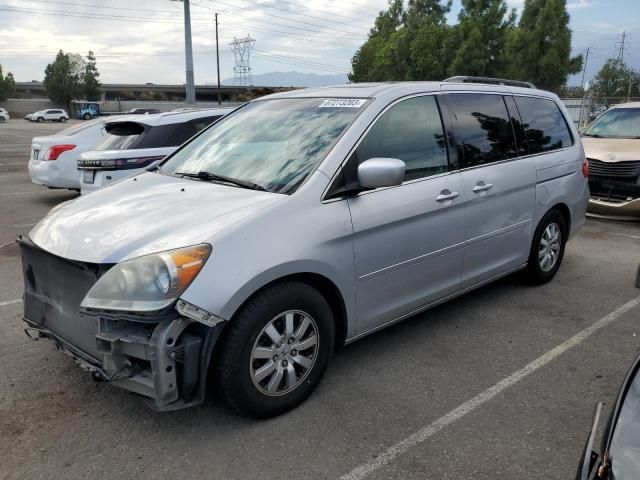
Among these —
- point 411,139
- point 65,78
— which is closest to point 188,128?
point 411,139

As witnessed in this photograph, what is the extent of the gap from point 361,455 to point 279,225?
4.08ft

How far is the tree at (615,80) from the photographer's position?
50497 mm

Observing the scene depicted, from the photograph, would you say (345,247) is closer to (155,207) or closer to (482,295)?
(155,207)

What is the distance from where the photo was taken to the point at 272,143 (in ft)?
12.0

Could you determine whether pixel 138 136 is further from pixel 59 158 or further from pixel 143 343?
pixel 143 343

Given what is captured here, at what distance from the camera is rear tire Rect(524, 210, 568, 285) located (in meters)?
4.98

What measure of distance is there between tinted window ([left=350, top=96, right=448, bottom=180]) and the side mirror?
0.18 metres

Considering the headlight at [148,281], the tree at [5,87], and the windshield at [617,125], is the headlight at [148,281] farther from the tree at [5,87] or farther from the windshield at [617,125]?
the tree at [5,87]

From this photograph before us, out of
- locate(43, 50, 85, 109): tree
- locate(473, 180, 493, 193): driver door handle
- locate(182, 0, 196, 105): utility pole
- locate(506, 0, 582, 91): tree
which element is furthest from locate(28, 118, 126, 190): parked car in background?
locate(43, 50, 85, 109): tree

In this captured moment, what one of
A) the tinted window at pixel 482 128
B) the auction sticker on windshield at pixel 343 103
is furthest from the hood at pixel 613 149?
the auction sticker on windshield at pixel 343 103

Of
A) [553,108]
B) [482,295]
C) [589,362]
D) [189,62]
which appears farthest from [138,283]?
[189,62]

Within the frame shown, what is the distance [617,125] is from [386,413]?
27.9 ft

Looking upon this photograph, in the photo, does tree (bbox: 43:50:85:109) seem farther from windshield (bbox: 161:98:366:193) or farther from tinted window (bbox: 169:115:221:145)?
windshield (bbox: 161:98:366:193)

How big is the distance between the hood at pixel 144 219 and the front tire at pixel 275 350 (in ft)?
1.53
